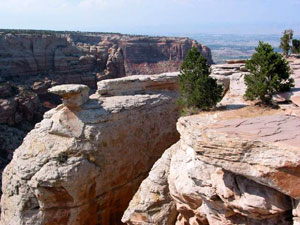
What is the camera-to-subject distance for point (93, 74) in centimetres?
7156

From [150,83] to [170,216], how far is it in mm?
11773

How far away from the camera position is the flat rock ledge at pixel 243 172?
937cm

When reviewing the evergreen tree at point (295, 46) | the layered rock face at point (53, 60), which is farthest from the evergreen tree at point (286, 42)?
the layered rock face at point (53, 60)

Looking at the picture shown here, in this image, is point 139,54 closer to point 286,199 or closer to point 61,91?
point 61,91

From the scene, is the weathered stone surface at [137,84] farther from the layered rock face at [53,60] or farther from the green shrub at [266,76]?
the layered rock face at [53,60]

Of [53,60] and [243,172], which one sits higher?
[243,172]

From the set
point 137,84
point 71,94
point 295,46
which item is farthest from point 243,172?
point 295,46

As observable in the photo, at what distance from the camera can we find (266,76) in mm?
15812

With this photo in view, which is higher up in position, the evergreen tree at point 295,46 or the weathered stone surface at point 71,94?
the evergreen tree at point 295,46

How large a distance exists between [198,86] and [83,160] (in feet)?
29.1

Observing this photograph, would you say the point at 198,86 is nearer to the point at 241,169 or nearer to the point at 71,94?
the point at 241,169

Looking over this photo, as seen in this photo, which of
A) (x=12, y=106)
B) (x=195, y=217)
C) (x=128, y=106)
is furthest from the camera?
(x=12, y=106)

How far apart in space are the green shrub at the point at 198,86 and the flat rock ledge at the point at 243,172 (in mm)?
1973

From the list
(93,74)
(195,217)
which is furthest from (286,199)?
(93,74)
